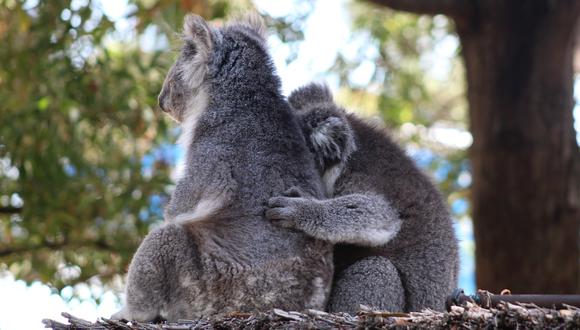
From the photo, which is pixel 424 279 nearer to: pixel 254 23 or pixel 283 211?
pixel 283 211

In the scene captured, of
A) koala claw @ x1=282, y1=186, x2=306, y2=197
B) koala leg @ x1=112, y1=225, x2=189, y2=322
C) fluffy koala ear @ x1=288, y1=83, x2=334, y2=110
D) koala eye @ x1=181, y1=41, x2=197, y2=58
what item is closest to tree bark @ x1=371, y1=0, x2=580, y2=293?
fluffy koala ear @ x1=288, y1=83, x2=334, y2=110

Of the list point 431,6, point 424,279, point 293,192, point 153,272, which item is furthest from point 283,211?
point 431,6

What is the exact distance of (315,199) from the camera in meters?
3.96

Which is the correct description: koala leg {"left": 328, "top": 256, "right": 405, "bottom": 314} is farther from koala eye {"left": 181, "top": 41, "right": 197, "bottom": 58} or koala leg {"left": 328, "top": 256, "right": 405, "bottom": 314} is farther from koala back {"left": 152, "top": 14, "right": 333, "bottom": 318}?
koala eye {"left": 181, "top": 41, "right": 197, "bottom": 58}

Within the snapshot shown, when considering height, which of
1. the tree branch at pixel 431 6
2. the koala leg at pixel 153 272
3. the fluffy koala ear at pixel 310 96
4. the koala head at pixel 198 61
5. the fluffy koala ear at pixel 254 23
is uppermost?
the tree branch at pixel 431 6

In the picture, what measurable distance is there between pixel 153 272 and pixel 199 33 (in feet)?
4.10

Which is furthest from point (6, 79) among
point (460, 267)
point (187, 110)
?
point (460, 267)

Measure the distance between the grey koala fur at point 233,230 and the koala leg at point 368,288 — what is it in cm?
8

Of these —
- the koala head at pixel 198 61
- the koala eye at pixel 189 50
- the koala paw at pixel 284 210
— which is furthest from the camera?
the koala eye at pixel 189 50

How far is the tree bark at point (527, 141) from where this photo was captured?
23.8 feet

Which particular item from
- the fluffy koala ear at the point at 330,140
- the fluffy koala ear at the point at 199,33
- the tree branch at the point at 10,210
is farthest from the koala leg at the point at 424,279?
the tree branch at the point at 10,210

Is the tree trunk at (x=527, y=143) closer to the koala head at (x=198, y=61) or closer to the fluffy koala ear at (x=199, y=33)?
the koala head at (x=198, y=61)

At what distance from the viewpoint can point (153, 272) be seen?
3.82 metres

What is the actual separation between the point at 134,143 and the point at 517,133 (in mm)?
3369
